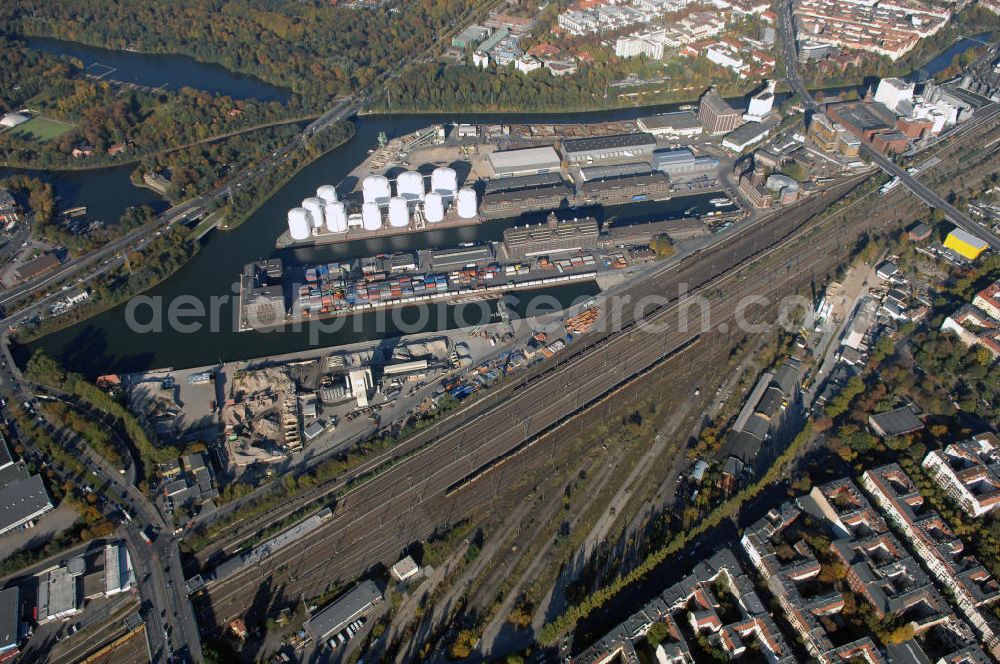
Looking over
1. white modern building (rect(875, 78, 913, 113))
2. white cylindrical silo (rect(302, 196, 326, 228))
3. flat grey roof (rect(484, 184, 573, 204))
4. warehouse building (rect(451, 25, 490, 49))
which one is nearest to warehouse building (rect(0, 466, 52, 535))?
white cylindrical silo (rect(302, 196, 326, 228))

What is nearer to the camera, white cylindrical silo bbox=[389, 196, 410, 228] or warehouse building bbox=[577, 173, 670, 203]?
white cylindrical silo bbox=[389, 196, 410, 228]

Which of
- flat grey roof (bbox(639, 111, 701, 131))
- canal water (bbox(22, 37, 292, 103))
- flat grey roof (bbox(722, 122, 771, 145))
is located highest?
canal water (bbox(22, 37, 292, 103))

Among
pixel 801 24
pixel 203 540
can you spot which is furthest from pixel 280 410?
pixel 801 24

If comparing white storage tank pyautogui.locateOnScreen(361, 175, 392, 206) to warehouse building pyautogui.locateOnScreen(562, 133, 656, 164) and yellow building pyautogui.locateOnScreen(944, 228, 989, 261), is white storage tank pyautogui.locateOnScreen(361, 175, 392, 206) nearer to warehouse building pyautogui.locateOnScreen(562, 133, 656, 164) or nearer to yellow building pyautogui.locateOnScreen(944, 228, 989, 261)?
warehouse building pyautogui.locateOnScreen(562, 133, 656, 164)

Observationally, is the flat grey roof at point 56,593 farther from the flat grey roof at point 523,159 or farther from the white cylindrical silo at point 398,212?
the flat grey roof at point 523,159

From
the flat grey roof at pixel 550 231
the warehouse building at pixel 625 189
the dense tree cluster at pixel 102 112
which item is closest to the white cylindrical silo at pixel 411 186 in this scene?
the flat grey roof at pixel 550 231

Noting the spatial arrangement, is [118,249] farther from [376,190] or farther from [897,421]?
[897,421]

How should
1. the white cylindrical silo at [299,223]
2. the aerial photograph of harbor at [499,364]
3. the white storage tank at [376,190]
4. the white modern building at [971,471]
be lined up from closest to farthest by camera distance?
the aerial photograph of harbor at [499,364] < the white modern building at [971,471] < the white cylindrical silo at [299,223] < the white storage tank at [376,190]
